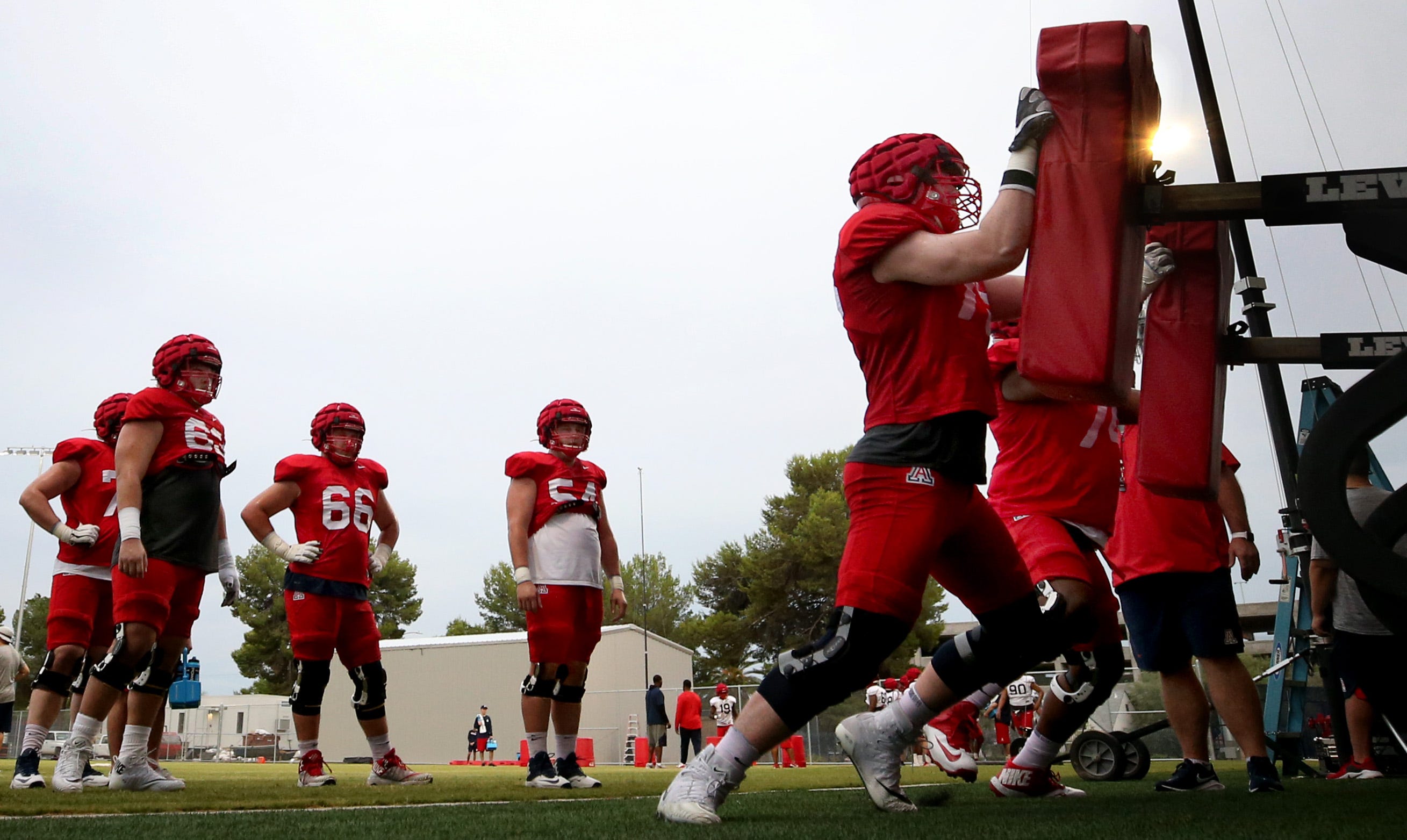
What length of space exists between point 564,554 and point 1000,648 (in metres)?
3.16

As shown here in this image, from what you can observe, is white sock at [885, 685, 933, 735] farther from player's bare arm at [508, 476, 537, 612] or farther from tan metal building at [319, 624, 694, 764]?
tan metal building at [319, 624, 694, 764]

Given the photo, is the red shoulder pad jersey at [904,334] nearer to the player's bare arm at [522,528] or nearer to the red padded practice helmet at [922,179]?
the red padded practice helmet at [922,179]

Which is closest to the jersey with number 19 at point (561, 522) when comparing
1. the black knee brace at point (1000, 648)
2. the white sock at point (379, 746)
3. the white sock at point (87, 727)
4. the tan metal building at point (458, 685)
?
the white sock at point (379, 746)

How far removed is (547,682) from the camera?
6109mm

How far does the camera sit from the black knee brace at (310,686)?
636 cm

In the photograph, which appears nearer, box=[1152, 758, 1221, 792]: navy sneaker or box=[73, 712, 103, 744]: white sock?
box=[1152, 758, 1221, 792]: navy sneaker

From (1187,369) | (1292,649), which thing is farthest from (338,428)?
(1292,649)

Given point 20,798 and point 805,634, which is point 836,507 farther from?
point 20,798

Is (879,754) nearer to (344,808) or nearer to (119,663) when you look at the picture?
(344,808)

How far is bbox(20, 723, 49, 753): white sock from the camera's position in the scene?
571cm

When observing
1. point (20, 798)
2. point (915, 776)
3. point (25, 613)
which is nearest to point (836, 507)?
point (915, 776)

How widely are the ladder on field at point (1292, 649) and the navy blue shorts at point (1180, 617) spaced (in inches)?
101

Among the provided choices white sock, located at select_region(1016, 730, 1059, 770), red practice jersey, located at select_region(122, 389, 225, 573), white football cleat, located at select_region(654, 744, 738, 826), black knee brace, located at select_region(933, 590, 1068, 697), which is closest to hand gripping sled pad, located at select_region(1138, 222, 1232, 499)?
black knee brace, located at select_region(933, 590, 1068, 697)

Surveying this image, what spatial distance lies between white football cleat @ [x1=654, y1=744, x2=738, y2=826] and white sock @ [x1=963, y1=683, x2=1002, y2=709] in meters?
1.88
